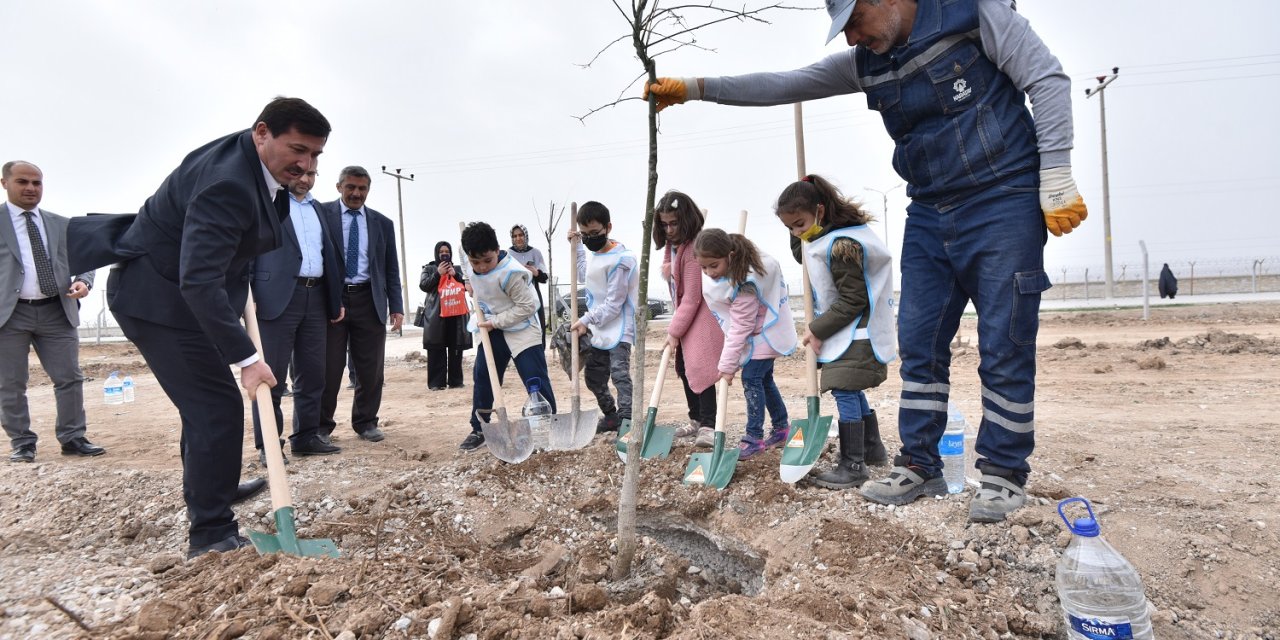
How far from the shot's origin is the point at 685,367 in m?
4.23

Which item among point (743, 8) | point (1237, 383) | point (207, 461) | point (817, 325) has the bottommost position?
point (1237, 383)

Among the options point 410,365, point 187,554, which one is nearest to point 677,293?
point 187,554

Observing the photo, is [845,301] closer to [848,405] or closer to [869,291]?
[869,291]

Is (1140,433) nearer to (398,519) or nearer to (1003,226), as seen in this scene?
(1003,226)

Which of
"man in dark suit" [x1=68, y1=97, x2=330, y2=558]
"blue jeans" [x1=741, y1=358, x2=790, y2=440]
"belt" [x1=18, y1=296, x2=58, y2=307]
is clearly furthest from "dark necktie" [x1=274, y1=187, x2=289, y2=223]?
"belt" [x1=18, y1=296, x2=58, y2=307]

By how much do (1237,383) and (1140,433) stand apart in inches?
121

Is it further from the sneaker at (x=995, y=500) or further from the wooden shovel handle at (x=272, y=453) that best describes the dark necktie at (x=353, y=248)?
the sneaker at (x=995, y=500)

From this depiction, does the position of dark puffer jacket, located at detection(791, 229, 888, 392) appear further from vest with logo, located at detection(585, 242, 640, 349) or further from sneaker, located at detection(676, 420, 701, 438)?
vest with logo, located at detection(585, 242, 640, 349)

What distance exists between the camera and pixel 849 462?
3.23 metres

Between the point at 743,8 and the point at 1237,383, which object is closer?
the point at 743,8

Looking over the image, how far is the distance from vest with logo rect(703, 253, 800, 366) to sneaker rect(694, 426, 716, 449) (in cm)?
59

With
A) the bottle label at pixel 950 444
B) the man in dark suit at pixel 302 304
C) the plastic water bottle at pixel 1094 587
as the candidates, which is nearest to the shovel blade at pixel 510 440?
the man in dark suit at pixel 302 304

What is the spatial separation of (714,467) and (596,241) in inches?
75.0

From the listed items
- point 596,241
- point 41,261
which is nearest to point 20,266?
point 41,261
